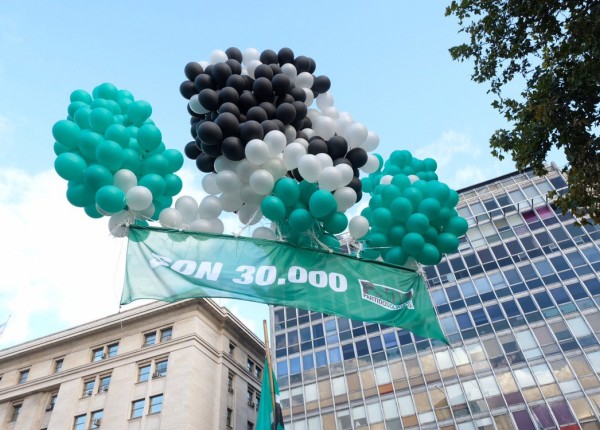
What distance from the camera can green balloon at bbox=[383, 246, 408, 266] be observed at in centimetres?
753

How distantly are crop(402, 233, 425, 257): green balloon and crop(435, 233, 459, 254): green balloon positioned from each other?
1.50 feet

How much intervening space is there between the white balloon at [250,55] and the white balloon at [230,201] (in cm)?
244

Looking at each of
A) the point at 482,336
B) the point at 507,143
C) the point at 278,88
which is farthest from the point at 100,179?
the point at 482,336

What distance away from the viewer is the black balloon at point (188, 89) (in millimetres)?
7922

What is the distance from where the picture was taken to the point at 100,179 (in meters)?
6.74

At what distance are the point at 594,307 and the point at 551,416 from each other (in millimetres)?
7521

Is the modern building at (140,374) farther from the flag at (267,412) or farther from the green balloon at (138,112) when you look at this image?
the green balloon at (138,112)

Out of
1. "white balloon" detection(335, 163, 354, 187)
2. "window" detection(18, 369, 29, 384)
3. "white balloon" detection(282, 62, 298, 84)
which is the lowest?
"white balloon" detection(335, 163, 354, 187)

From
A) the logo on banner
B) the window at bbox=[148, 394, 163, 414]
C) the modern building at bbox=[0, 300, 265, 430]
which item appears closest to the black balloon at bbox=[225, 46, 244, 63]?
the logo on banner

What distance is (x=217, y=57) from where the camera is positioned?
8.09m

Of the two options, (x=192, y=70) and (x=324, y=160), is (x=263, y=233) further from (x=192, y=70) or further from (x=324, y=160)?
(x=192, y=70)

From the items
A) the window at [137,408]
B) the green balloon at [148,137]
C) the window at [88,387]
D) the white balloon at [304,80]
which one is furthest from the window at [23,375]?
the white balloon at [304,80]

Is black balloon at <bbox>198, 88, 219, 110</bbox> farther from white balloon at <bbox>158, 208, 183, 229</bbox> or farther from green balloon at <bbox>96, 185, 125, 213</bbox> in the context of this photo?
green balloon at <bbox>96, 185, 125, 213</bbox>

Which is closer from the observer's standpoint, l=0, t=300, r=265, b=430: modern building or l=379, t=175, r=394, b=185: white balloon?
l=379, t=175, r=394, b=185: white balloon
